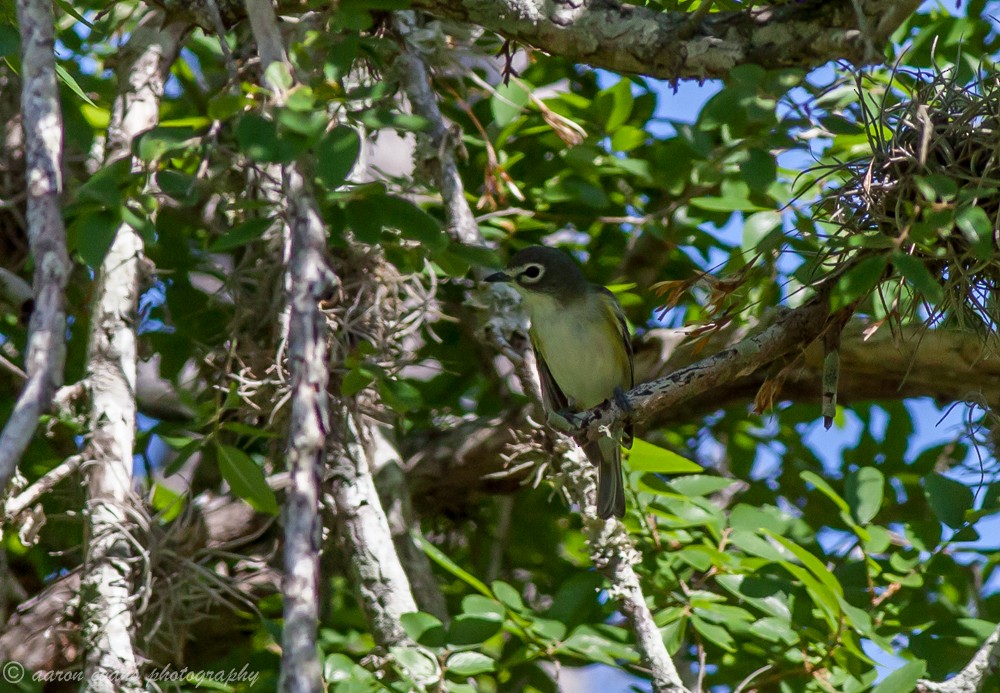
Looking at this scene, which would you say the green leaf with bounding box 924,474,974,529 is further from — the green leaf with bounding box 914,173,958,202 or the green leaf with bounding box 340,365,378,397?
the green leaf with bounding box 340,365,378,397

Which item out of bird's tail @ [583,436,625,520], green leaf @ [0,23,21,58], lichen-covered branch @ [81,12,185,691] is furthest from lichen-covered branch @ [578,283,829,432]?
green leaf @ [0,23,21,58]

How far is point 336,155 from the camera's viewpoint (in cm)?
238

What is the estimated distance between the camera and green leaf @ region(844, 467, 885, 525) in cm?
405

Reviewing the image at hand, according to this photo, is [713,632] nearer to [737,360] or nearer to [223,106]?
[737,360]

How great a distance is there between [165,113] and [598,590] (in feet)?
10.0

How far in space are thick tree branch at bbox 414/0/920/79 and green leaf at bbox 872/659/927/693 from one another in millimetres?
2059

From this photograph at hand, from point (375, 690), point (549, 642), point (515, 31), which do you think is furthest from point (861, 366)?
point (375, 690)

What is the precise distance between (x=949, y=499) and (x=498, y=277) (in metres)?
2.08

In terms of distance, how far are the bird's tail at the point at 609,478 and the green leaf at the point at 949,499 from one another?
1174mm

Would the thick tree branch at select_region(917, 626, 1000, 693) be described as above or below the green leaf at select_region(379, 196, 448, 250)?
below

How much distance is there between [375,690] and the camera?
3520mm

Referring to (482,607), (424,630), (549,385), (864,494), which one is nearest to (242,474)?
(424,630)

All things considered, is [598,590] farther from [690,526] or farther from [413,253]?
[413,253]

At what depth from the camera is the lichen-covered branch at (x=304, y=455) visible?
1.65m
